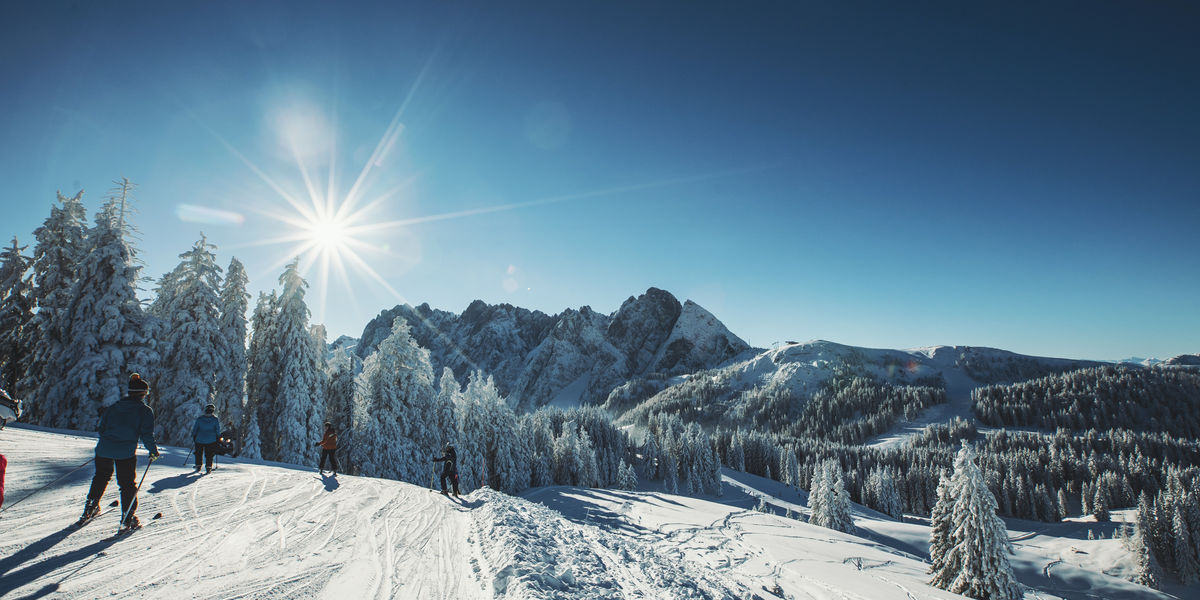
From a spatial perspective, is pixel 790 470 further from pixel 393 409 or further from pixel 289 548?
pixel 289 548

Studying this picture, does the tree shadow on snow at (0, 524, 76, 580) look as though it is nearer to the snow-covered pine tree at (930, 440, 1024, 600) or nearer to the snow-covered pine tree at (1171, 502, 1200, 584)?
the snow-covered pine tree at (930, 440, 1024, 600)

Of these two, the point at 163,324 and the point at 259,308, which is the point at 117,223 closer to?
the point at 163,324

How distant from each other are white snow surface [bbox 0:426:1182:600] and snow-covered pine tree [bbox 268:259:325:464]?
1041 cm

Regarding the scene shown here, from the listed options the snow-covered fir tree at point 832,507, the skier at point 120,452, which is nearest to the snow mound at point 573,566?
the skier at point 120,452

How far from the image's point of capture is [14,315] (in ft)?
71.9

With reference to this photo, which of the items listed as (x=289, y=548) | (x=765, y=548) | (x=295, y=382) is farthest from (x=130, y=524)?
(x=295, y=382)

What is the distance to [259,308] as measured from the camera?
27500 mm

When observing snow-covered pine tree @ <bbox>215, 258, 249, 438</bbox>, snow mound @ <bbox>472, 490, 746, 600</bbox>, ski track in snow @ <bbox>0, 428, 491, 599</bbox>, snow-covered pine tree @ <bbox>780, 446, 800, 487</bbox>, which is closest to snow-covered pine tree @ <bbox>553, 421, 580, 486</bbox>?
snow-covered pine tree @ <bbox>215, 258, 249, 438</bbox>

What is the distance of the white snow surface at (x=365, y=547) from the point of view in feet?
18.8

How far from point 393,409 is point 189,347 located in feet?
37.6

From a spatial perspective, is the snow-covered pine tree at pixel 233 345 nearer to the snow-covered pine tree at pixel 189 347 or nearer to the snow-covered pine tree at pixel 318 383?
the snow-covered pine tree at pixel 189 347

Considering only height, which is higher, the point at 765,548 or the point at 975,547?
the point at 765,548

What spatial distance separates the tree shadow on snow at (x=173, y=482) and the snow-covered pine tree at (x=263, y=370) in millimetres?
16674

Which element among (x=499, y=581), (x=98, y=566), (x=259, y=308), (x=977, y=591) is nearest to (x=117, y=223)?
(x=259, y=308)
